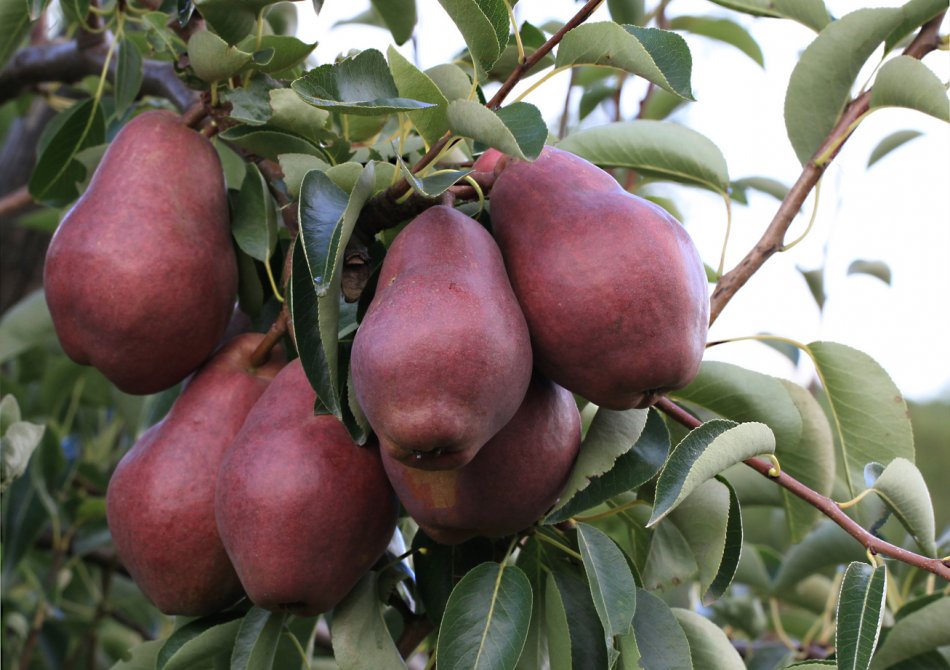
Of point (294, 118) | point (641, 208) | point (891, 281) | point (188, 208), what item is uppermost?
point (641, 208)

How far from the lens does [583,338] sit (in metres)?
0.69

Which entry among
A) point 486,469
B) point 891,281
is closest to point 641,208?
point 486,469

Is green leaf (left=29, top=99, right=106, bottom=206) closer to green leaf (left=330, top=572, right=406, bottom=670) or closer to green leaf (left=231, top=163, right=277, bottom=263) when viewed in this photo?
green leaf (left=231, top=163, right=277, bottom=263)

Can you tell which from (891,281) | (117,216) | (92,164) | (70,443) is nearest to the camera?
(117,216)

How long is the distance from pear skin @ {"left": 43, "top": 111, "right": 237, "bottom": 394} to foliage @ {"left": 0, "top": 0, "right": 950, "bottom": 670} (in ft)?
0.16

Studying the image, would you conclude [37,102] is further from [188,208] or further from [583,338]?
[583,338]

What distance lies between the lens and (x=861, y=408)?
969mm

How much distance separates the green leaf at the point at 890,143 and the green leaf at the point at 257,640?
1.05 meters

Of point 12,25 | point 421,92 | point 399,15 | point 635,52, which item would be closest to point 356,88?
point 421,92

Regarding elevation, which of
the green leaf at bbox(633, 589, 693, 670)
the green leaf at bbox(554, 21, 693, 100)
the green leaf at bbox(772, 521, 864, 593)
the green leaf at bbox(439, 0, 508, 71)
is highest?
the green leaf at bbox(554, 21, 693, 100)

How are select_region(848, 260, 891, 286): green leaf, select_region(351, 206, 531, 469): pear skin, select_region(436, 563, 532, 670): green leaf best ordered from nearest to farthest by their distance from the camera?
select_region(351, 206, 531, 469): pear skin
select_region(436, 563, 532, 670): green leaf
select_region(848, 260, 891, 286): green leaf

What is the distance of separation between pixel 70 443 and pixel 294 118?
1.20 m

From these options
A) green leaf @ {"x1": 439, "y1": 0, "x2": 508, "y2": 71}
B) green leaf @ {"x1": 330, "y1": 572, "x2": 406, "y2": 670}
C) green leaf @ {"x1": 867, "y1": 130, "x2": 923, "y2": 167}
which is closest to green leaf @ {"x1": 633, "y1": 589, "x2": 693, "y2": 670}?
green leaf @ {"x1": 330, "y1": 572, "x2": 406, "y2": 670}

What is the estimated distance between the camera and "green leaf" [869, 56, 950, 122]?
0.89m
